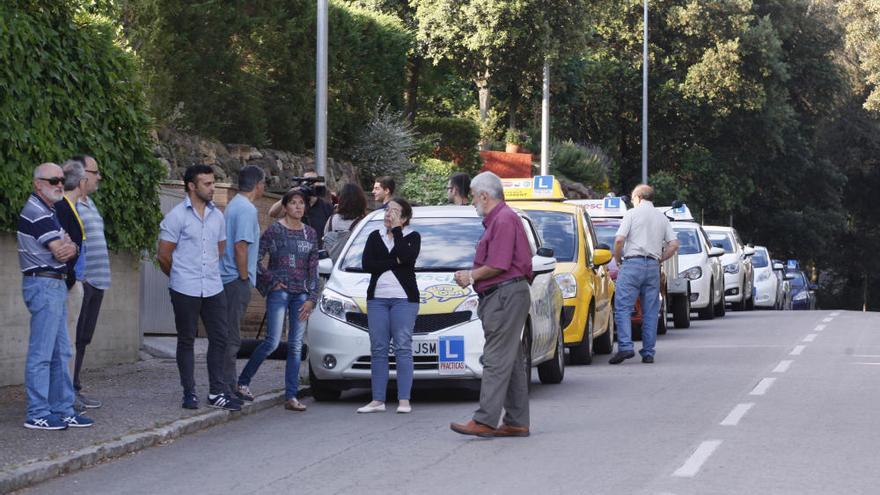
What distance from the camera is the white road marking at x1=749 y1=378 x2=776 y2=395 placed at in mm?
13430

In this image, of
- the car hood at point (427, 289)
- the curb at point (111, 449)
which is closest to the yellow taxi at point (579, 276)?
the car hood at point (427, 289)

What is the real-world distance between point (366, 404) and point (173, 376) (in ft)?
7.84

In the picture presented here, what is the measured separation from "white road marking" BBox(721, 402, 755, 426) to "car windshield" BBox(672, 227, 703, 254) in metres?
14.2

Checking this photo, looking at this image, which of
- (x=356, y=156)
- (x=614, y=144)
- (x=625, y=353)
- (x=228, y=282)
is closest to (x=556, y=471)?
(x=228, y=282)

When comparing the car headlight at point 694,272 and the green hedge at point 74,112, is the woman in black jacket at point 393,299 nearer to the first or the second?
the green hedge at point 74,112

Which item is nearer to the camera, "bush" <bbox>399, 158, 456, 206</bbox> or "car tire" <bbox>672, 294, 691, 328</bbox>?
"car tire" <bbox>672, 294, 691, 328</bbox>

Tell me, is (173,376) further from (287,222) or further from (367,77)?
(367,77)

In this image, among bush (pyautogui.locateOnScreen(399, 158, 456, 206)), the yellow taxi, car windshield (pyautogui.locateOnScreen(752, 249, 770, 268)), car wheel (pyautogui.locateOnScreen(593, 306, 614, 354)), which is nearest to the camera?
the yellow taxi

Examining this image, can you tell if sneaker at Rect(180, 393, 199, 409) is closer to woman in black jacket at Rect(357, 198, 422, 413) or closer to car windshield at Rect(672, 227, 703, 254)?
woman in black jacket at Rect(357, 198, 422, 413)

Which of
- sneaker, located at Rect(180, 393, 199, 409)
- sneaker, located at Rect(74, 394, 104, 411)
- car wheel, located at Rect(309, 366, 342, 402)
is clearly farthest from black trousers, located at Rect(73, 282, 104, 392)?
car wheel, located at Rect(309, 366, 342, 402)

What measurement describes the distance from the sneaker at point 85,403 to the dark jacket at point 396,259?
2.33 meters

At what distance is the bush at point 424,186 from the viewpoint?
3072cm

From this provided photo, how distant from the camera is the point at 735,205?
55.5 m

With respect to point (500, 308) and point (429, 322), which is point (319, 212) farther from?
point (500, 308)
